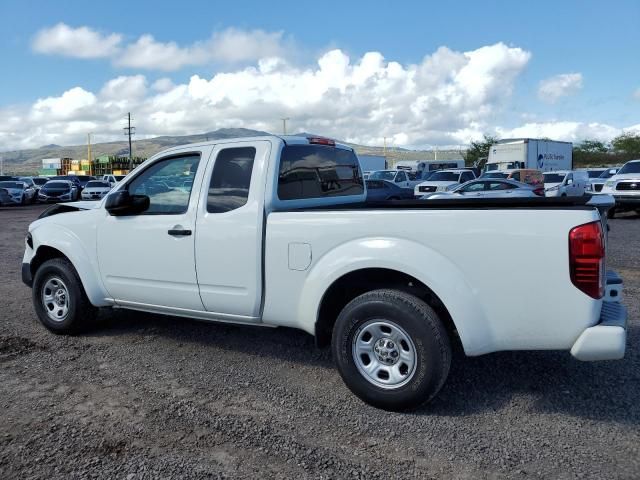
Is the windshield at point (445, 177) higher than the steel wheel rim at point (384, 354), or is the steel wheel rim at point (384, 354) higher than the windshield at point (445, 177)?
the windshield at point (445, 177)

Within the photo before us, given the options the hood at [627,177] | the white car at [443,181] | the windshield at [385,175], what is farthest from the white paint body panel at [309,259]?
the windshield at [385,175]

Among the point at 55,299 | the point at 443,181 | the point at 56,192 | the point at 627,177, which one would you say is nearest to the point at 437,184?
the point at 443,181

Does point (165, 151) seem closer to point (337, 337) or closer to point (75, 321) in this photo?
point (75, 321)

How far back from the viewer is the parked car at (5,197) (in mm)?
29828

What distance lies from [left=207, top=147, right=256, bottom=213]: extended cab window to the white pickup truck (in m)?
0.01

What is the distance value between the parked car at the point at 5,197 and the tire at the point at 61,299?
27.8 meters

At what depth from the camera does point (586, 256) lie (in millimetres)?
3277

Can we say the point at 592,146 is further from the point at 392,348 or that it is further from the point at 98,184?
the point at 392,348

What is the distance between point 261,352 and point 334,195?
1.55 m

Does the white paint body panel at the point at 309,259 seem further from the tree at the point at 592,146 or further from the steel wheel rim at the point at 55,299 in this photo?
the tree at the point at 592,146

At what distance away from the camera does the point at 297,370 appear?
465 centimetres

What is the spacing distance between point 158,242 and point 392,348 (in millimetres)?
2162

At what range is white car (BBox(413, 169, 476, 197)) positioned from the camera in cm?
2567

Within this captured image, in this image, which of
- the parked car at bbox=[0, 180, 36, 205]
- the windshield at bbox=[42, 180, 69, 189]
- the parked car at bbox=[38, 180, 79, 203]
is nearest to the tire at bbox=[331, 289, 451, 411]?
the parked car at bbox=[0, 180, 36, 205]
